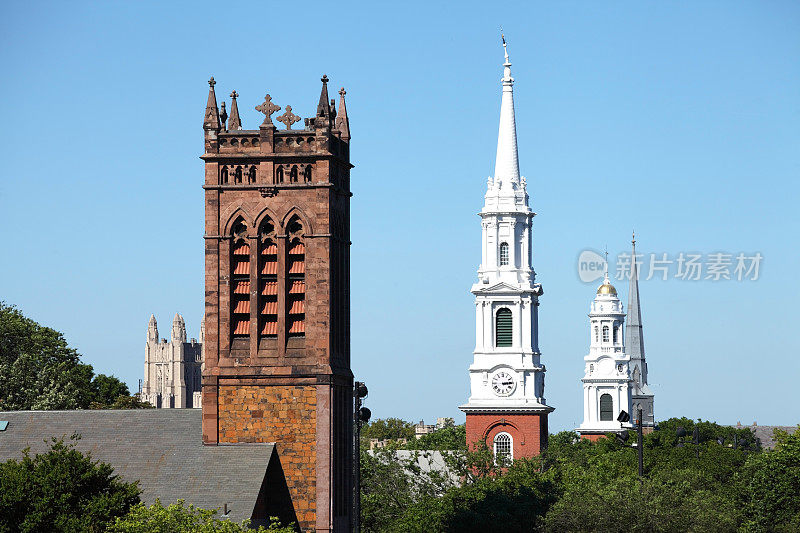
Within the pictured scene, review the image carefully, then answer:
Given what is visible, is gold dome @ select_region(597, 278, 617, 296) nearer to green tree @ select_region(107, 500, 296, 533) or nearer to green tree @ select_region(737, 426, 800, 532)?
green tree @ select_region(737, 426, 800, 532)

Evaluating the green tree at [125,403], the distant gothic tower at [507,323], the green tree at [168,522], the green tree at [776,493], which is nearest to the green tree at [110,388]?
the green tree at [125,403]

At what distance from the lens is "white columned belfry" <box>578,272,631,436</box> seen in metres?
169

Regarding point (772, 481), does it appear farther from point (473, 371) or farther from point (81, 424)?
point (473, 371)

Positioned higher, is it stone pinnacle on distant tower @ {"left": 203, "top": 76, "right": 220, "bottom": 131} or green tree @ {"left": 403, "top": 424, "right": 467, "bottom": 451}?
stone pinnacle on distant tower @ {"left": 203, "top": 76, "right": 220, "bottom": 131}

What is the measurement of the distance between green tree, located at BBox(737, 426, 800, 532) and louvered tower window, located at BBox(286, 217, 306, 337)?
947 inches

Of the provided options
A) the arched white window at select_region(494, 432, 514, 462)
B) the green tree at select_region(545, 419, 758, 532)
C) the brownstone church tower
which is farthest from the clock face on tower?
the brownstone church tower

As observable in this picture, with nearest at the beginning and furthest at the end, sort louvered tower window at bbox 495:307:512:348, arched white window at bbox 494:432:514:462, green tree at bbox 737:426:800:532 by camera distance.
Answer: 1. green tree at bbox 737:426:800:532
2. arched white window at bbox 494:432:514:462
3. louvered tower window at bbox 495:307:512:348

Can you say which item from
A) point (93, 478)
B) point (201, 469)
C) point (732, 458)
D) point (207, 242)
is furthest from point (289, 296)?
point (732, 458)

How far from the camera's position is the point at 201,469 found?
Result: 5100 centimetres

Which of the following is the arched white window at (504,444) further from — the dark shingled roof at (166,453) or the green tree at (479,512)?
the dark shingled roof at (166,453)

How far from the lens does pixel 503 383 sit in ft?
399

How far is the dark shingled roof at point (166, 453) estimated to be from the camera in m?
49.8

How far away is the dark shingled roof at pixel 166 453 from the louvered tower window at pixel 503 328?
70.1m

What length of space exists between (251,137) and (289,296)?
5.73 metres
